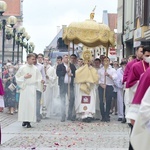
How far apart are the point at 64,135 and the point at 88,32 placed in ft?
16.9

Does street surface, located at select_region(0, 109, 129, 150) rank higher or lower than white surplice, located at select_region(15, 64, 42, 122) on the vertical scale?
lower

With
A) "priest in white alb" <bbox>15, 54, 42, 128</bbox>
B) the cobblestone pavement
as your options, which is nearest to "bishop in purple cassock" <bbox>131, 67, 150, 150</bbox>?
"priest in white alb" <bbox>15, 54, 42, 128</bbox>

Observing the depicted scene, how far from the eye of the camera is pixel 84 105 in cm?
1579

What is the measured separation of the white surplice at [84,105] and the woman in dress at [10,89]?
2749 mm

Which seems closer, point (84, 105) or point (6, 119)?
point (84, 105)

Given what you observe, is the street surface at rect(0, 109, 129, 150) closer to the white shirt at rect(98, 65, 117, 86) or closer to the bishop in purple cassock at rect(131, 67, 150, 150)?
the white shirt at rect(98, 65, 117, 86)

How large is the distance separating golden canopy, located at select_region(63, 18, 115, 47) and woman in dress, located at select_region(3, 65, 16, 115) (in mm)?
2568

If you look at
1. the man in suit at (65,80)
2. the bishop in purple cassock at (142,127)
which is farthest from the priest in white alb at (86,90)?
the bishop in purple cassock at (142,127)

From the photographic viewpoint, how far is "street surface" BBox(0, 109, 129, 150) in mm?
10266

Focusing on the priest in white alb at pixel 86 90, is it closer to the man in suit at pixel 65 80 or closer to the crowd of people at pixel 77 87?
the crowd of people at pixel 77 87

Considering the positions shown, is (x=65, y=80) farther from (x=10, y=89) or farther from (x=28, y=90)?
(x=10, y=89)

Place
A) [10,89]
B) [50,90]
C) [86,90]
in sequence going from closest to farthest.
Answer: [86,90] → [50,90] → [10,89]

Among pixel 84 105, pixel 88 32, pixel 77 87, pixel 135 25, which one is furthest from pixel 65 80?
pixel 135 25

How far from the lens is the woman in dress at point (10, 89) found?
58.7ft
